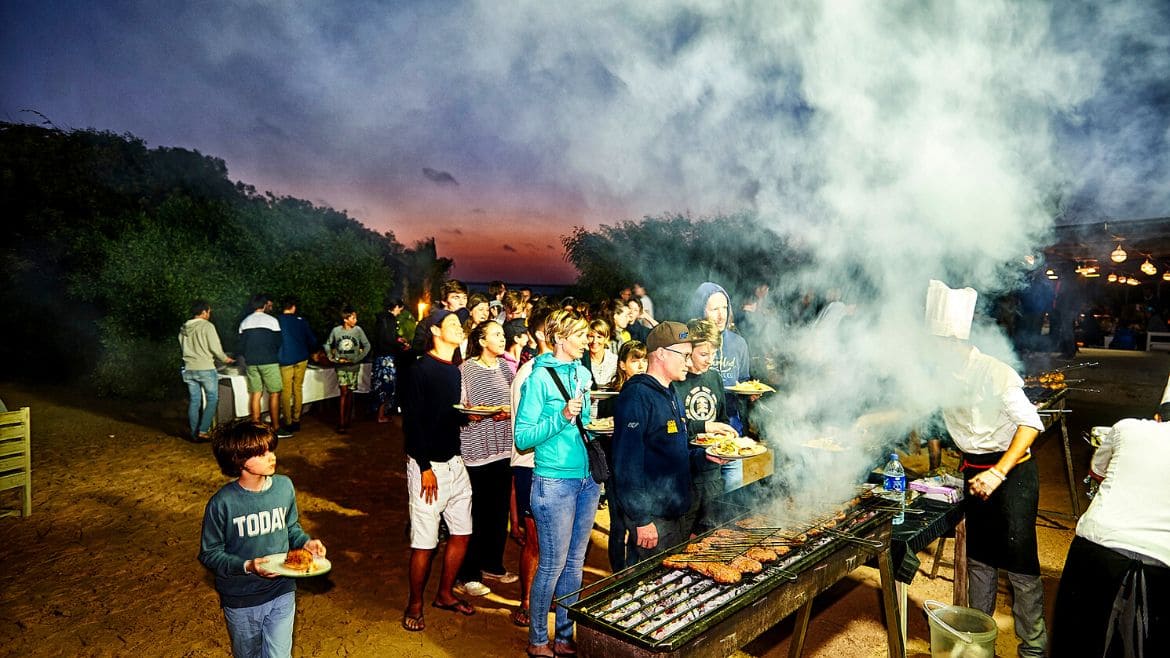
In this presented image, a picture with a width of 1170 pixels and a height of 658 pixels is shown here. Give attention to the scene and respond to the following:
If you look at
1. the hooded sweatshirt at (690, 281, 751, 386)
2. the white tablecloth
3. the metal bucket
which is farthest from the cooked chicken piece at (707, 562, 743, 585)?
the white tablecloth

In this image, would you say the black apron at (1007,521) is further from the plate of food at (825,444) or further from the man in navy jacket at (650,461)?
the man in navy jacket at (650,461)

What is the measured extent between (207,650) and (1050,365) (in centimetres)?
1949

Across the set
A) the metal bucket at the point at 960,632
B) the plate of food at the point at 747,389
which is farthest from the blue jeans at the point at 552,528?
the plate of food at the point at 747,389

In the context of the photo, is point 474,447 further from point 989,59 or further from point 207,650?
point 989,59

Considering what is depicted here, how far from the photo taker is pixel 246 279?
1433 centimetres

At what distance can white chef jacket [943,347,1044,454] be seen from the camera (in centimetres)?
398

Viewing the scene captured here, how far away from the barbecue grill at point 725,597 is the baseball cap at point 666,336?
1219 mm

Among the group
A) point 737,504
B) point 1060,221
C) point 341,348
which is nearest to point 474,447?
point 737,504

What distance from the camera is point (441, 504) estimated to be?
4.23 meters

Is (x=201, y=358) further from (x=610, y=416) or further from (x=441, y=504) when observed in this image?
(x=441, y=504)

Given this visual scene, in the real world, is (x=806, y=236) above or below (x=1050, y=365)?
above

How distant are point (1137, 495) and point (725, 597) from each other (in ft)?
7.29

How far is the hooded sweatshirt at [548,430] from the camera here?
3771 millimetres

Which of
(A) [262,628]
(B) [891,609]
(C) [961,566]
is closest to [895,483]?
(C) [961,566]
